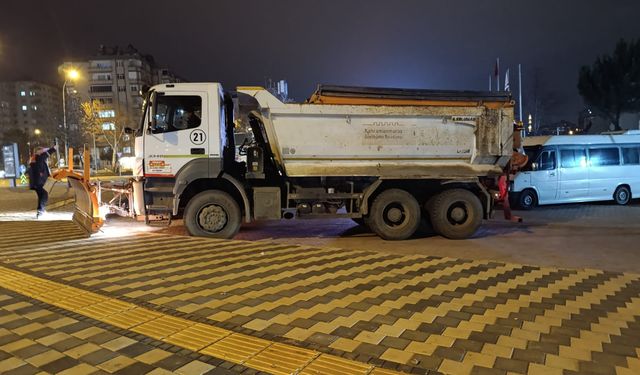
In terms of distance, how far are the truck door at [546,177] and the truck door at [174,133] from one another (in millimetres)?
10028

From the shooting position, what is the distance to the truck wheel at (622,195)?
14.1m

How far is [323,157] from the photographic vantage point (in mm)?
8461

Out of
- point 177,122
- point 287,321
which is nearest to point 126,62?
point 177,122

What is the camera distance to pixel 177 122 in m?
8.20

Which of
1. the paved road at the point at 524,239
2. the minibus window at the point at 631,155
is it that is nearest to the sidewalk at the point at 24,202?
the paved road at the point at 524,239

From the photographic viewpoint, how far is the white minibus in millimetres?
13375

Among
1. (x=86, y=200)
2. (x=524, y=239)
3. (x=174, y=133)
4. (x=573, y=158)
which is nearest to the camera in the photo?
(x=174, y=133)

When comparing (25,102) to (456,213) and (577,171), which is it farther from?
(456,213)

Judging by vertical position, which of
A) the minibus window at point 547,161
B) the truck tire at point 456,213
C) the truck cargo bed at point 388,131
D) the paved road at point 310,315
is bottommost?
the paved road at point 310,315

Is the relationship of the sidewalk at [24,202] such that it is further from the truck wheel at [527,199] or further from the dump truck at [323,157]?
the truck wheel at [527,199]

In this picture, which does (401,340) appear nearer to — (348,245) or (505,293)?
(505,293)

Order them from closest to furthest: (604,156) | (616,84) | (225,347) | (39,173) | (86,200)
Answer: (225,347), (86,200), (39,173), (604,156), (616,84)

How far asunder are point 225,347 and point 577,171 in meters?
13.3

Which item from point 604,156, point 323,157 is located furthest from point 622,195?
point 323,157
